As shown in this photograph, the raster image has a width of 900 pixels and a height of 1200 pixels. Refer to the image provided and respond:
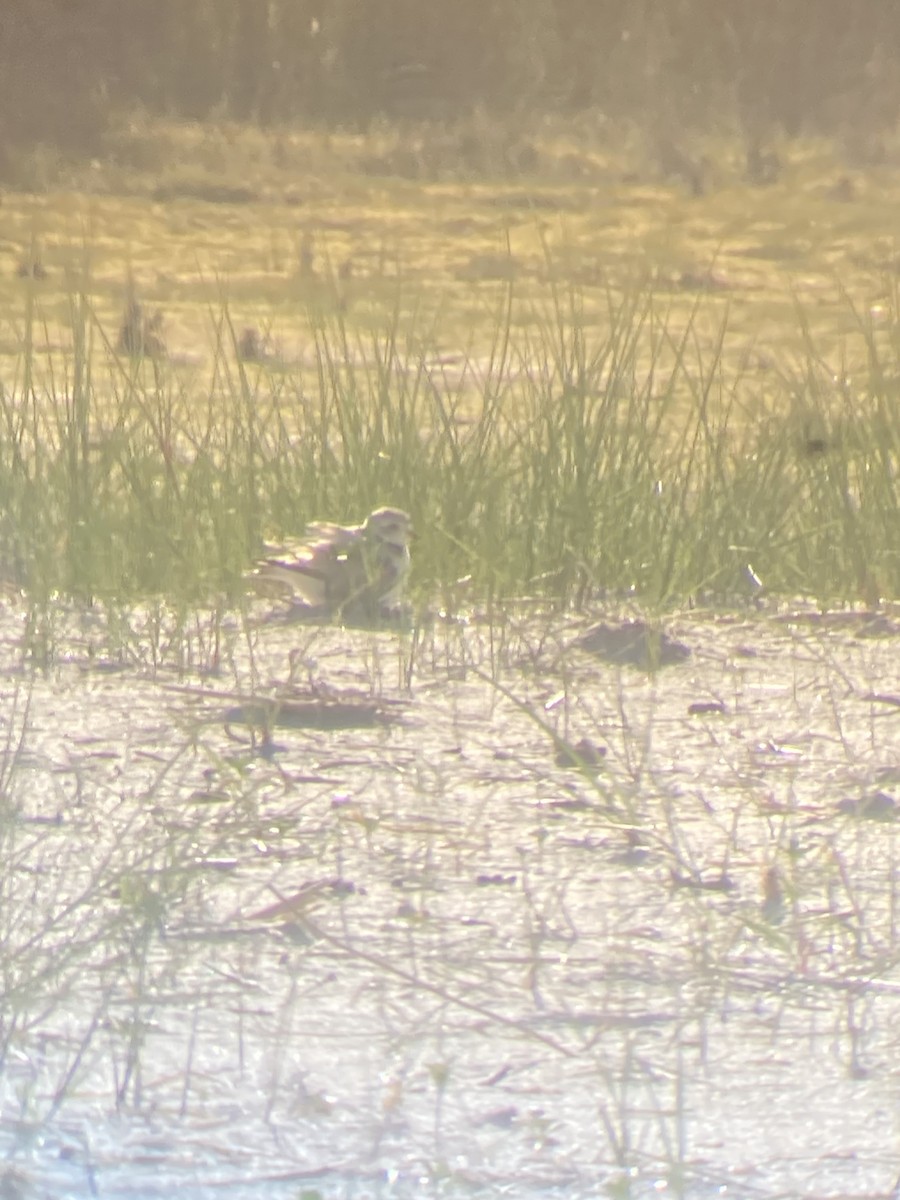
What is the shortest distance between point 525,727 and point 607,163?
4568mm

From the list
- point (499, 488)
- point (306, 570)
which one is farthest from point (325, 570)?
point (499, 488)

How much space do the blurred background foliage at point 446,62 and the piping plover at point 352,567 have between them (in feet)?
6.39

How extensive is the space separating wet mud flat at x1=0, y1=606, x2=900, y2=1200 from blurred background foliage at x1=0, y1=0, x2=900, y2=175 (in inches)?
98.4

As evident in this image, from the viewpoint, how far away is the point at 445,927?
176 centimetres

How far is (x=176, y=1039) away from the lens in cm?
151

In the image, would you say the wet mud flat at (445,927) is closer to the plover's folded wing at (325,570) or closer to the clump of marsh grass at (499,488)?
the plover's folded wing at (325,570)

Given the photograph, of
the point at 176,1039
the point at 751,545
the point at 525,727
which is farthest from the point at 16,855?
the point at 751,545

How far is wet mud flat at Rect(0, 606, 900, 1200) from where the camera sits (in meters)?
1.37

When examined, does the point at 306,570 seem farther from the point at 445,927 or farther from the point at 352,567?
the point at 445,927

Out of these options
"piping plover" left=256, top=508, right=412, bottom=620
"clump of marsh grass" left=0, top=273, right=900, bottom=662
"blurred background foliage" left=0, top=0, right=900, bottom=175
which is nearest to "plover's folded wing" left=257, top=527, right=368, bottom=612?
"piping plover" left=256, top=508, right=412, bottom=620

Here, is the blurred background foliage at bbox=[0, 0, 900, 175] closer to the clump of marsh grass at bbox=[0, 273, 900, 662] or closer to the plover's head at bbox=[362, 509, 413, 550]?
the clump of marsh grass at bbox=[0, 273, 900, 662]

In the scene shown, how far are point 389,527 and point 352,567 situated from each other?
3.1 inches

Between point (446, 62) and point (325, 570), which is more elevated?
point (446, 62)

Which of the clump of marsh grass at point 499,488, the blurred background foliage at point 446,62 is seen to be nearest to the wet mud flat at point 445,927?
the clump of marsh grass at point 499,488
